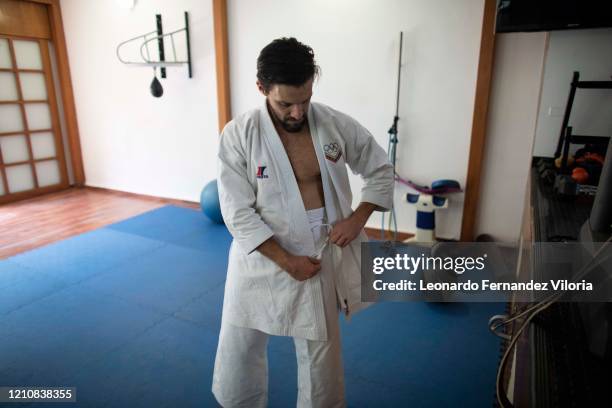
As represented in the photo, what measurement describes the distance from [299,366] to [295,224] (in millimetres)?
549

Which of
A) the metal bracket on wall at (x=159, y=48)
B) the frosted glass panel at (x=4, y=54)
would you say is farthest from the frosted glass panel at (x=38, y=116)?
the metal bracket on wall at (x=159, y=48)

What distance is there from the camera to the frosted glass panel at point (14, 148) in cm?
501

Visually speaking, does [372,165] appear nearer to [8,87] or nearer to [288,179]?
[288,179]

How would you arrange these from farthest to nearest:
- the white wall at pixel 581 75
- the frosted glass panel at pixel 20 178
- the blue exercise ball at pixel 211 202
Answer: the frosted glass panel at pixel 20 178 < the blue exercise ball at pixel 211 202 < the white wall at pixel 581 75

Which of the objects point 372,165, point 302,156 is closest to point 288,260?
point 302,156

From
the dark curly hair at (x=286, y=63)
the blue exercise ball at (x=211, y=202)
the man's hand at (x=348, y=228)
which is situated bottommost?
the blue exercise ball at (x=211, y=202)

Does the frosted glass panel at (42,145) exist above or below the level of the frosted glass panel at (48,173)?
above

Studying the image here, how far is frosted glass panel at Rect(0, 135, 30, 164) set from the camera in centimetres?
501

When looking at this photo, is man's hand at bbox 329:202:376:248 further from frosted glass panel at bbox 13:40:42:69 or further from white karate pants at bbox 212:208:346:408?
frosted glass panel at bbox 13:40:42:69

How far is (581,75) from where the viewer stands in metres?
2.78

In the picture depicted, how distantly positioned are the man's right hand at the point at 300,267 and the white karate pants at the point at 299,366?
78 millimetres

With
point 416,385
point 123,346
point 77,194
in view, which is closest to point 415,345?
point 416,385

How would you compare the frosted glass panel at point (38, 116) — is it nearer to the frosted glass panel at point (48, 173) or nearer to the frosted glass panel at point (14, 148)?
the frosted glass panel at point (14, 148)

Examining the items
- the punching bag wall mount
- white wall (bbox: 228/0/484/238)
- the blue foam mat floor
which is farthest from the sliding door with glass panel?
white wall (bbox: 228/0/484/238)
